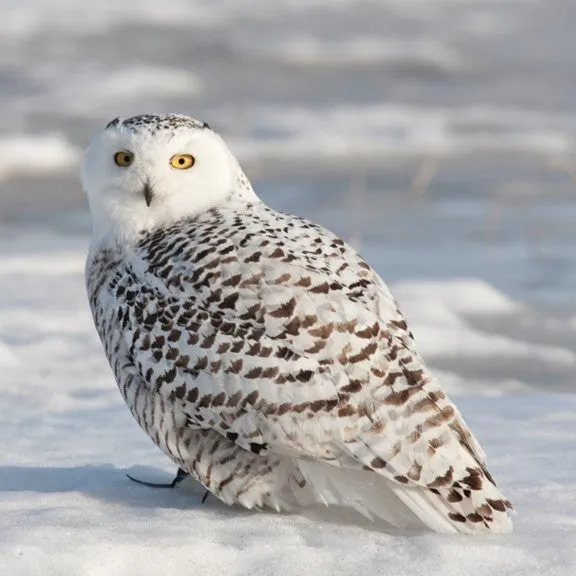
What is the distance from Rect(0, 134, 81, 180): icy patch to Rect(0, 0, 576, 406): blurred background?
0.02 meters

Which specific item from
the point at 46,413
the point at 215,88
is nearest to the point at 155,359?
the point at 46,413

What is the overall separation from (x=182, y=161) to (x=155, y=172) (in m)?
0.11

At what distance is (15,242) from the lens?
338 inches

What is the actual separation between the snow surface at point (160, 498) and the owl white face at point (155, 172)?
0.78 meters

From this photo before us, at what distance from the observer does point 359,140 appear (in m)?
11.5

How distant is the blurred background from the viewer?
6988 millimetres

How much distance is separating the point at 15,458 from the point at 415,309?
114 inches

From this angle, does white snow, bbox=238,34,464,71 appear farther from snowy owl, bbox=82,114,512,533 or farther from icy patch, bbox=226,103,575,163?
snowy owl, bbox=82,114,512,533

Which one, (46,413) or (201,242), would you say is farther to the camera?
(46,413)

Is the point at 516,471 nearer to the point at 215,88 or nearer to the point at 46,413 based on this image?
the point at 46,413

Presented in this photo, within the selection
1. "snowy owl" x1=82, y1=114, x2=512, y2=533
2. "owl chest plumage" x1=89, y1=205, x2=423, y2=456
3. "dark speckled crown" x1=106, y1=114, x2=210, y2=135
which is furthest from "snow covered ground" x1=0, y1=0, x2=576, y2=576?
"dark speckled crown" x1=106, y1=114, x2=210, y2=135

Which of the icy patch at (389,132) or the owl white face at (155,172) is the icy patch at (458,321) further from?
the icy patch at (389,132)

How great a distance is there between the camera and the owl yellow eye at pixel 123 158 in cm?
441

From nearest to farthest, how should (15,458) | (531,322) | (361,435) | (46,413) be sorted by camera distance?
(361,435) < (15,458) < (46,413) < (531,322)
